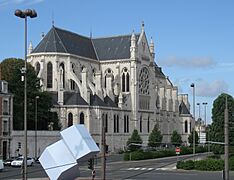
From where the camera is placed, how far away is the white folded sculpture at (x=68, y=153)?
30.3m

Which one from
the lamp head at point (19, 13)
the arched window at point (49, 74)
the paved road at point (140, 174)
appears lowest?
the paved road at point (140, 174)

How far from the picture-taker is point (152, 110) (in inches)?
5236

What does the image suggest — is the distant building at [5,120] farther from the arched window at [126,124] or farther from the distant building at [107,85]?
the arched window at [126,124]

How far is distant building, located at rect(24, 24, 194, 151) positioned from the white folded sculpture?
231 feet

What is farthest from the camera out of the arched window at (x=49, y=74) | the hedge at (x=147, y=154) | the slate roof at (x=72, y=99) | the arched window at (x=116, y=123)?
the arched window at (x=116, y=123)

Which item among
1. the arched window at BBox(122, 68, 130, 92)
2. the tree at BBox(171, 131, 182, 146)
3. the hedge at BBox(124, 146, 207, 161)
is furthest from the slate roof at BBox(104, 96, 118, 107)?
the tree at BBox(171, 131, 182, 146)

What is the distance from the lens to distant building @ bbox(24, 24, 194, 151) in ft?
355

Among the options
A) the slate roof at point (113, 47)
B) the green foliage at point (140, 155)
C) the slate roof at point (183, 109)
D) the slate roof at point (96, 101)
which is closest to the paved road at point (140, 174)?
the green foliage at point (140, 155)

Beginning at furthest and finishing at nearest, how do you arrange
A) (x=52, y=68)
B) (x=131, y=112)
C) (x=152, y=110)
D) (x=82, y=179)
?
(x=152, y=110) → (x=131, y=112) → (x=52, y=68) → (x=82, y=179)

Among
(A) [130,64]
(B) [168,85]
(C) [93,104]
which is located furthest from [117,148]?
(B) [168,85]

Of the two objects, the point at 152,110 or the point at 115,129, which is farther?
the point at 152,110

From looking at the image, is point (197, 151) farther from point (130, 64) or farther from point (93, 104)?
point (130, 64)

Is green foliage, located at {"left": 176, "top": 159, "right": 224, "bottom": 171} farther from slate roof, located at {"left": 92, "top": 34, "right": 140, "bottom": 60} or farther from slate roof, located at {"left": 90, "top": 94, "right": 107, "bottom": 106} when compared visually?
slate roof, located at {"left": 92, "top": 34, "right": 140, "bottom": 60}

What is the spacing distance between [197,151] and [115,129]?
19520 mm
